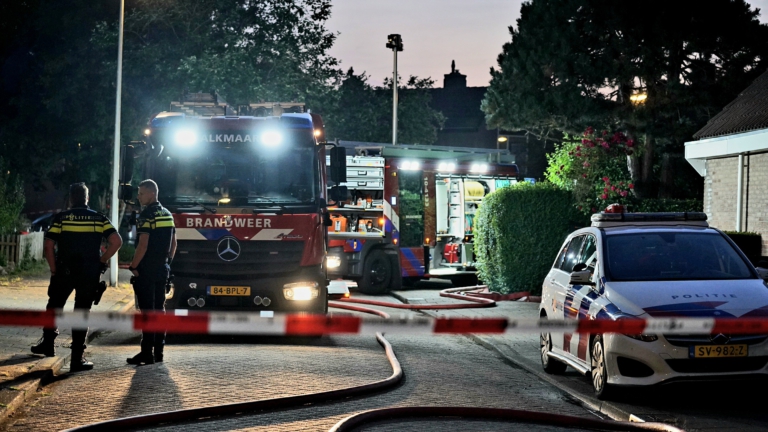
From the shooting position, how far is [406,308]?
17.6 meters

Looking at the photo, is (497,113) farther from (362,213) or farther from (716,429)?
(716,429)

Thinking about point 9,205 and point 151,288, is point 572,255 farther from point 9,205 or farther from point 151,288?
point 9,205

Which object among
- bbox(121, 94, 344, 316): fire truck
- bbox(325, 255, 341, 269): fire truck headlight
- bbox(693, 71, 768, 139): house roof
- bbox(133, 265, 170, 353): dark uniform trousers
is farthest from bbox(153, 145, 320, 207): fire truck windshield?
bbox(693, 71, 768, 139): house roof

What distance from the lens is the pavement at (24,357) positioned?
7.92 m

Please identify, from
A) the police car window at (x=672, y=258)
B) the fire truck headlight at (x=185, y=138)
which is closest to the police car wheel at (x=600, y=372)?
the police car window at (x=672, y=258)

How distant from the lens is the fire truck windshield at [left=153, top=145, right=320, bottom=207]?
12.4 metres

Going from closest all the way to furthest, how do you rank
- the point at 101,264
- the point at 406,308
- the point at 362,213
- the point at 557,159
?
the point at 101,264, the point at 406,308, the point at 362,213, the point at 557,159

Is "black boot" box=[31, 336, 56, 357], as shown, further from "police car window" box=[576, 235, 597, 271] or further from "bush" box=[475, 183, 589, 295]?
"bush" box=[475, 183, 589, 295]

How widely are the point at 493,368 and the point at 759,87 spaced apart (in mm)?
15713

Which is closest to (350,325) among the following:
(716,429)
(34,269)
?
(716,429)

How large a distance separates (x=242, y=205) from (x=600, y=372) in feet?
17.5

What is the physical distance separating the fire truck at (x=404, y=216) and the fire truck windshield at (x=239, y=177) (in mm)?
7125

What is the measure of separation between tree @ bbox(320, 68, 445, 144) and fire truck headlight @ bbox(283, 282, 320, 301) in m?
43.8

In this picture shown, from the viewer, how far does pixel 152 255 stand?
33.1 feet
